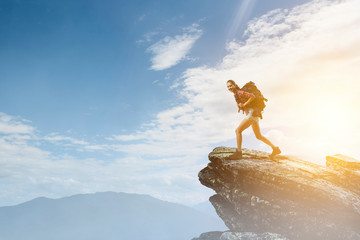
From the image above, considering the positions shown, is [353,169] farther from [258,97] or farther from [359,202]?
[258,97]

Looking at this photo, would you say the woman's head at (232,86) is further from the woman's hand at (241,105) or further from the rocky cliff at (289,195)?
the rocky cliff at (289,195)

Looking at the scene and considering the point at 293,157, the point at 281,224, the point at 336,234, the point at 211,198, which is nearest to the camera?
the point at 336,234

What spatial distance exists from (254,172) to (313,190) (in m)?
3.26

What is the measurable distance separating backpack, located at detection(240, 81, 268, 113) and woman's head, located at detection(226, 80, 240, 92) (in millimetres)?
414

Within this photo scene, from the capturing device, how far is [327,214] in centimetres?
1447

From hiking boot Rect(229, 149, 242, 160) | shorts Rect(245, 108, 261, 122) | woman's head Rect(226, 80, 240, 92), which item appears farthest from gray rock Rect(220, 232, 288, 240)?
woman's head Rect(226, 80, 240, 92)

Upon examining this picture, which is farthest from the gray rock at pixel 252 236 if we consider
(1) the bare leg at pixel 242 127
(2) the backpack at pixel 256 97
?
(2) the backpack at pixel 256 97

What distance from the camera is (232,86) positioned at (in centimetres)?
1625

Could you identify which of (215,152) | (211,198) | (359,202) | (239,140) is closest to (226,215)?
(211,198)

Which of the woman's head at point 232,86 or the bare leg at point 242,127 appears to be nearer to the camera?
the bare leg at point 242,127

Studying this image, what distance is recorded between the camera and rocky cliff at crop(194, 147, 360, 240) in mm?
14203

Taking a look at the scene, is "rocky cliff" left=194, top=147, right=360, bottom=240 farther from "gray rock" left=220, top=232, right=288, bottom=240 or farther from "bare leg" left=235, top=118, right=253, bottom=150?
"bare leg" left=235, top=118, right=253, bottom=150

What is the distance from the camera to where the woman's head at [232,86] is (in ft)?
53.3

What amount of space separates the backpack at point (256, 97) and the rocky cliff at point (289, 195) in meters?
3.62
